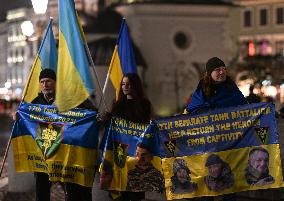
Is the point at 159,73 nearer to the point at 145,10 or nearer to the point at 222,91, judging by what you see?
the point at 145,10

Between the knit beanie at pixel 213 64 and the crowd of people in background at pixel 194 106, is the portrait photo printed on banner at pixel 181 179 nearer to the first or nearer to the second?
the crowd of people in background at pixel 194 106

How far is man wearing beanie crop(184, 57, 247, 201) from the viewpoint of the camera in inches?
260

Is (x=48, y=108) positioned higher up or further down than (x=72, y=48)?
further down

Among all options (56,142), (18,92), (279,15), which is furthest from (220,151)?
(18,92)

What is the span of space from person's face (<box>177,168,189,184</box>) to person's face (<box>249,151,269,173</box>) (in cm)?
65

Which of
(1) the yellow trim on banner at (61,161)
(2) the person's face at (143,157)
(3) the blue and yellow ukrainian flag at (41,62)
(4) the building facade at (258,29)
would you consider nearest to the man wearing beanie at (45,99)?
(1) the yellow trim on banner at (61,161)

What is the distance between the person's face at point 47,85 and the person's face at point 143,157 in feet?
5.05

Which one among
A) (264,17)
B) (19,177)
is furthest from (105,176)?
(264,17)

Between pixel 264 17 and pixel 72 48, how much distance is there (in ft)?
215

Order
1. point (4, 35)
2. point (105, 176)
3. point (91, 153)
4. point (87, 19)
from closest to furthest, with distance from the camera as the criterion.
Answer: point (105, 176), point (91, 153), point (87, 19), point (4, 35)

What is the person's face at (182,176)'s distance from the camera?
6.78 meters

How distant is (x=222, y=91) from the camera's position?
662cm

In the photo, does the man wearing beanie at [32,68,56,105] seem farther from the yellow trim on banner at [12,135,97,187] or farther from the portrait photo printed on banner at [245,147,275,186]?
the portrait photo printed on banner at [245,147,275,186]

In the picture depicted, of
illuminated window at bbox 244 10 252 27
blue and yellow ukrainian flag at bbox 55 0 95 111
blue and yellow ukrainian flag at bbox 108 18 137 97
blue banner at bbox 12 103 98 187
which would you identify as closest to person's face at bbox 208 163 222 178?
blue banner at bbox 12 103 98 187
